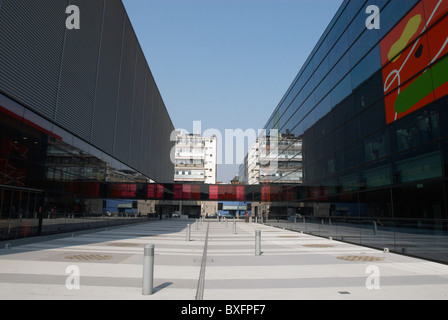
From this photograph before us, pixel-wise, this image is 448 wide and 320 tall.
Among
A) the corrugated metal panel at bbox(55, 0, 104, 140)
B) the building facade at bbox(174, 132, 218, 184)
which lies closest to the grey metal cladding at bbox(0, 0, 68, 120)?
the corrugated metal panel at bbox(55, 0, 104, 140)

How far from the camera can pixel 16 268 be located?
8.55 metres

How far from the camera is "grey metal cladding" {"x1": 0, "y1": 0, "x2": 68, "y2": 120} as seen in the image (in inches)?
533

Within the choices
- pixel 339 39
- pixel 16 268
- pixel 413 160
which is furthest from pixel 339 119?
pixel 16 268

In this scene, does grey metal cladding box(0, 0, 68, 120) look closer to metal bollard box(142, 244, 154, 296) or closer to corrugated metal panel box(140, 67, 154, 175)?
metal bollard box(142, 244, 154, 296)

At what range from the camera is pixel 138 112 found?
122 feet

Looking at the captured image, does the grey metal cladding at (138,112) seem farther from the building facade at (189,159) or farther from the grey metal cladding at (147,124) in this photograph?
the building facade at (189,159)

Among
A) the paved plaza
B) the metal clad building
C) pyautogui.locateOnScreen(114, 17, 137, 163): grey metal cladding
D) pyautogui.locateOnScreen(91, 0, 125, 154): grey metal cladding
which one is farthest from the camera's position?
pyautogui.locateOnScreen(114, 17, 137, 163): grey metal cladding

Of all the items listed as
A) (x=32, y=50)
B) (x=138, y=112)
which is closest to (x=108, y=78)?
(x=32, y=50)

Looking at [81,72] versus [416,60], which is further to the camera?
[81,72]

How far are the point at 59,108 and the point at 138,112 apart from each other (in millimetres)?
19301

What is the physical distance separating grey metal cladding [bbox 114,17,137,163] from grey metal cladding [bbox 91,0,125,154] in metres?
1.39

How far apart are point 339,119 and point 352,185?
602 centimetres

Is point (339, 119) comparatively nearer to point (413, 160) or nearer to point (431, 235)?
point (413, 160)
